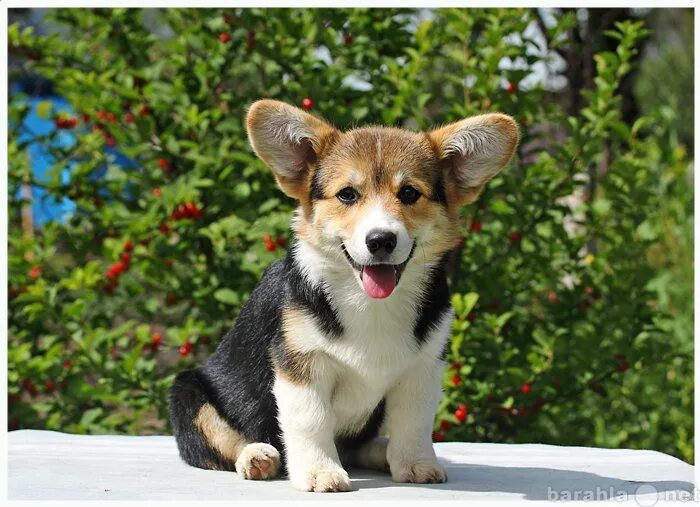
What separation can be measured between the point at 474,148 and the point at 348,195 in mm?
605

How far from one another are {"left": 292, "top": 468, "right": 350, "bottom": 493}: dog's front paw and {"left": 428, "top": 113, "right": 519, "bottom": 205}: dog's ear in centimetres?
124

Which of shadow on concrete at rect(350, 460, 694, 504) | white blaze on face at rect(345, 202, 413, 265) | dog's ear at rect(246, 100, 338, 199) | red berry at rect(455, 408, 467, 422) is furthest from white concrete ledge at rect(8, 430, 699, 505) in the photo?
dog's ear at rect(246, 100, 338, 199)

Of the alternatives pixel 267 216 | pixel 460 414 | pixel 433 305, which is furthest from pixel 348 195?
pixel 460 414

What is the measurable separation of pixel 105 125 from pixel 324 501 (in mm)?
3536

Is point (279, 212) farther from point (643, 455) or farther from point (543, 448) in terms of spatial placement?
Answer: point (643, 455)

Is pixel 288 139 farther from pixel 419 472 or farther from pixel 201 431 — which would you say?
pixel 419 472

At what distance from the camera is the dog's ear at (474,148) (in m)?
4.21

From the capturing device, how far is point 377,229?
378 centimetres

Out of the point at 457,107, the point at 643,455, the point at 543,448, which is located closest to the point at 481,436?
the point at 543,448

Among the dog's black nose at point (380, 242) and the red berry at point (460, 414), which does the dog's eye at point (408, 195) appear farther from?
the red berry at point (460, 414)

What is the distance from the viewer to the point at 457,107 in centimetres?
594

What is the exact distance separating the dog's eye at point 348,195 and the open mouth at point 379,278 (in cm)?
24

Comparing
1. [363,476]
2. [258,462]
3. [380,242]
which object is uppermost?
[380,242]

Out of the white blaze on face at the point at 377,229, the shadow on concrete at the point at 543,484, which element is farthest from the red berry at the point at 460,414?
the white blaze on face at the point at 377,229
